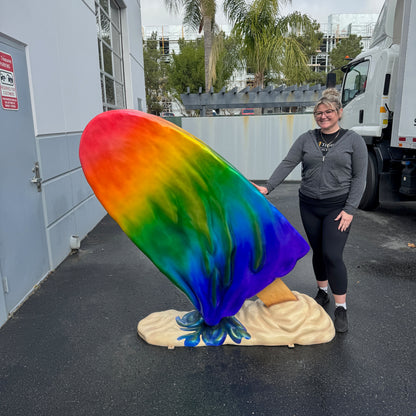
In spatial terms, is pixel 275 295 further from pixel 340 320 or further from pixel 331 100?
pixel 331 100

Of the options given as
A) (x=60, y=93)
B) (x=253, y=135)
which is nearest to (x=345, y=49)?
(x=253, y=135)

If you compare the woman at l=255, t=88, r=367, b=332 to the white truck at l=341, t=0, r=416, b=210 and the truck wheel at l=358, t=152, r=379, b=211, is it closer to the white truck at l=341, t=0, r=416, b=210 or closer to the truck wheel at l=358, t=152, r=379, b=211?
the white truck at l=341, t=0, r=416, b=210

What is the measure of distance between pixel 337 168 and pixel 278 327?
121cm

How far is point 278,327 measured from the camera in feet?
8.39

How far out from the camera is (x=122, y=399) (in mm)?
2062

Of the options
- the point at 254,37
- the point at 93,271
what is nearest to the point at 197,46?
the point at 254,37

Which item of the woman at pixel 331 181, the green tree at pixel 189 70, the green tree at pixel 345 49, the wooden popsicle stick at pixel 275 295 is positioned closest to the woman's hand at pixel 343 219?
the woman at pixel 331 181

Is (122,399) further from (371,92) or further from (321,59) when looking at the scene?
(321,59)

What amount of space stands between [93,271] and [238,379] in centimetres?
235

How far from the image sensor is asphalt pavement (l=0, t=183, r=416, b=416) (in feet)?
6.61

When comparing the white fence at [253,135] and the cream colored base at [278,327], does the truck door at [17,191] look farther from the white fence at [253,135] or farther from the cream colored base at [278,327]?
the white fence at [253,135]

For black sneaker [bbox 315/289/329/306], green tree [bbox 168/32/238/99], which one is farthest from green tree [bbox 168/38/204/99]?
black sneaker [bbox 315/289/329/306]

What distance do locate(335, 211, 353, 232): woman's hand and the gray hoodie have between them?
3 cm

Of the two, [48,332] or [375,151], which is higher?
[375,151]
